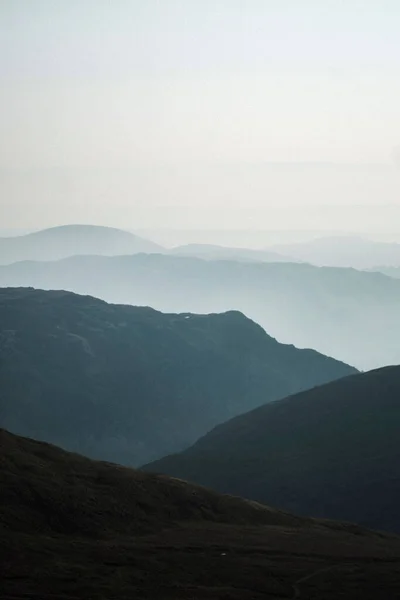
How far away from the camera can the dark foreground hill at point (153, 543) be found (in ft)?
230

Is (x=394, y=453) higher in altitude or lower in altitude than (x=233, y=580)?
higher

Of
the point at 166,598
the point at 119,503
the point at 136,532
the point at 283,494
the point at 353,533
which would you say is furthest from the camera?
the point at 283,494

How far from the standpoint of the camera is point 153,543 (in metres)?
85.4

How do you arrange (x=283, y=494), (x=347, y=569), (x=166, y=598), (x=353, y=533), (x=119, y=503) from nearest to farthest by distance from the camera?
(x=166, y=598)
(x=347, y=569)
(x=119, y=503)
(x=353, y=533)
(x=283, y=494)

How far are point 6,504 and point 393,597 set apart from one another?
40.3 meters

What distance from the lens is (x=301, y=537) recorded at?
99562 mm

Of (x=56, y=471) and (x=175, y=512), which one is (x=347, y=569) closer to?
(x=175, y=512)

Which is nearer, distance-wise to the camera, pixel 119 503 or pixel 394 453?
pixel 119 503

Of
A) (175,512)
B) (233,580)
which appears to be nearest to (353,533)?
(175,512)

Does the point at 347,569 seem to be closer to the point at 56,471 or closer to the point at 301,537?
the point at 301,537

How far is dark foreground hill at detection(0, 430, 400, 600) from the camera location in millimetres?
70188

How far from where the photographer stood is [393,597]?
73688mm

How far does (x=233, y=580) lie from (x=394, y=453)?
125 m

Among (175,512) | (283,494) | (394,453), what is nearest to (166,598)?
(175,512)
